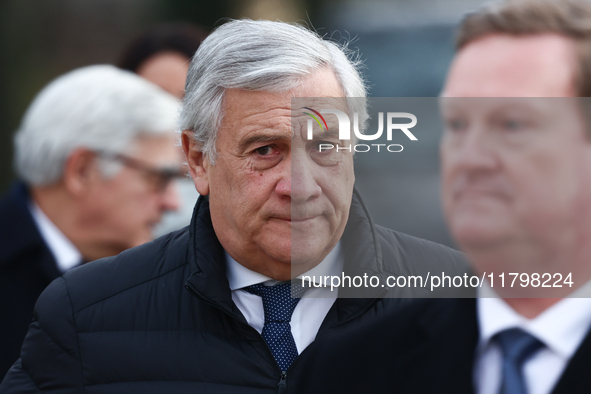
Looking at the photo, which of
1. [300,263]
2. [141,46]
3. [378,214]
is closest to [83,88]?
[141,46]

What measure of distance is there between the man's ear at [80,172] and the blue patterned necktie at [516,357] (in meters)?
2.56

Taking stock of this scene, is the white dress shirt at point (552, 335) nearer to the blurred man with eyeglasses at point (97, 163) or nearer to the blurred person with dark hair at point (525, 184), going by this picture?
the blurred person with dark hair at point (525, 184)

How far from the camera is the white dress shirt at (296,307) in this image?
5.82 feet

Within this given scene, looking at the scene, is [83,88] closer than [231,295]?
No

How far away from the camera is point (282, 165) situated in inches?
68.4

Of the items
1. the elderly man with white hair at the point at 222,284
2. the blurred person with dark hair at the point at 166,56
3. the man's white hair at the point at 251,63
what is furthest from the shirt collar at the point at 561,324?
the blurred person with dark hair at the point at 166,56

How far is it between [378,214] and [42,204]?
2.34m

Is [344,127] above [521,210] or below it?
above

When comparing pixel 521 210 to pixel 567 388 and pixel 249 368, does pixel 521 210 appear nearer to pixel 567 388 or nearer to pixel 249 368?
pixel 567 388

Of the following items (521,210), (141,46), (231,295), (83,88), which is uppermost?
(141,46)

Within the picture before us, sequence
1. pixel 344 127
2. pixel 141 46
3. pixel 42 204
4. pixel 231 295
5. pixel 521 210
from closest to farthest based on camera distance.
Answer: pixel 521 210, pixel 344 127, pixel 231 295, pixel 42 204, pixel 141 46

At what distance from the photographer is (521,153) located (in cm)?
86

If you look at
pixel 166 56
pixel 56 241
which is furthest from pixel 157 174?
pixel 166 56

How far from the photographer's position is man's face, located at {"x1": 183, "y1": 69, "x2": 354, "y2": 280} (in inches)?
65.2
